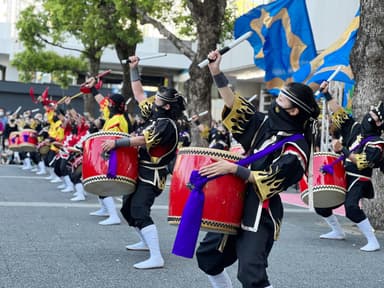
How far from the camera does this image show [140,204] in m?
6.25

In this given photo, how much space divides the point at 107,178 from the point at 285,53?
22.5ft

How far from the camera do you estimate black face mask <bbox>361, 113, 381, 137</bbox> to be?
758 cm

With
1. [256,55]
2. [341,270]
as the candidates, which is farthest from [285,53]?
[341,270]

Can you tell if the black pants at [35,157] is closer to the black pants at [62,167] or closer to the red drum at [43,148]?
the red drum at [43,148]

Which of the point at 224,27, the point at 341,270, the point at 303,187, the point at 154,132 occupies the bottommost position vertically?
the point at 341,270

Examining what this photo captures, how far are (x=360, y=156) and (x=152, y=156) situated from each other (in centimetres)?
261

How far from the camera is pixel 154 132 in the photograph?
19.7 ft

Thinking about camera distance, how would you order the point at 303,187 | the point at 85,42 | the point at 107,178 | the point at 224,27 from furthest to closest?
the point at 85,42
the point at 224,27
the point at 303,187
the point at 107,178

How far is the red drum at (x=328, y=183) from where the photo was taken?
777 cm

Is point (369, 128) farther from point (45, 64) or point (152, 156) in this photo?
point (45, 64)

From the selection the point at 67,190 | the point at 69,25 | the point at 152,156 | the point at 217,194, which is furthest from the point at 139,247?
the point at 69,25

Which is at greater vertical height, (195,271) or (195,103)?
(195,103)

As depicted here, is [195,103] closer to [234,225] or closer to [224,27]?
[224,27]

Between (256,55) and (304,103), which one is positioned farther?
(256,55)
